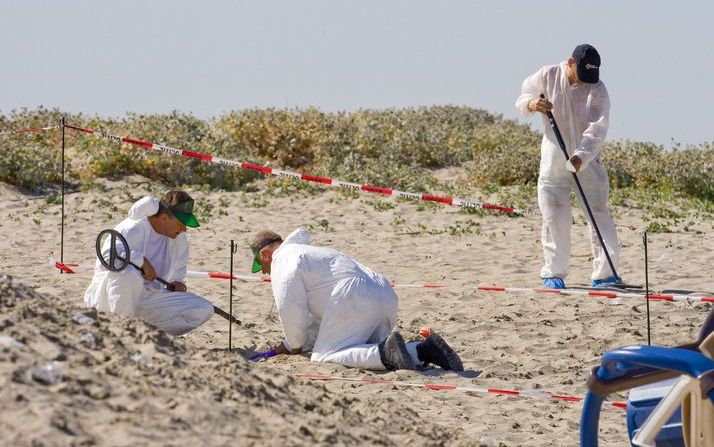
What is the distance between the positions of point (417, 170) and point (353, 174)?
1585mm

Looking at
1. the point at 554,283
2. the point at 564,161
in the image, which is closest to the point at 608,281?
the point at 554,283

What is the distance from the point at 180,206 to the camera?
28.2 feet

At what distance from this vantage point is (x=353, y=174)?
674 inches

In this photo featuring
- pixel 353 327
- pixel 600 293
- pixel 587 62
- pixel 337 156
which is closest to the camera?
pixel 353 327

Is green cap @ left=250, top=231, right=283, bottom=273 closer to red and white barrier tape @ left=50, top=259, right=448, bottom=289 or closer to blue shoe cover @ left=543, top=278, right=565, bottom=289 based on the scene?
red and white barrier tape @ left=50, top=259, right=448, bottom=289

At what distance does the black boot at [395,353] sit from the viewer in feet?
25.5

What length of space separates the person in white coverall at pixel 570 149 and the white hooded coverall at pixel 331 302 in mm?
2869

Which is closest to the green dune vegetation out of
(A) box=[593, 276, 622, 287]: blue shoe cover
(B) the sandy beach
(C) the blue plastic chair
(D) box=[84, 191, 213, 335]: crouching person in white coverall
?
(B) the sandy beach

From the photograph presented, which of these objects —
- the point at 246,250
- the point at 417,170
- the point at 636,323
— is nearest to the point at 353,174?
the point at 417,170

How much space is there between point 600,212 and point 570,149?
0.61 m

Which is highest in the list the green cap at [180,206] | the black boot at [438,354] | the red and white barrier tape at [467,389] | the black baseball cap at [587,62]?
the black baseball cap at [587,62]

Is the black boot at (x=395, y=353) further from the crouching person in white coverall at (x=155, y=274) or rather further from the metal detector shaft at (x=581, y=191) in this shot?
the metal detector shaft at (x=581, y=191)

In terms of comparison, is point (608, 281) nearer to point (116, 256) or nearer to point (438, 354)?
point (438, 354)

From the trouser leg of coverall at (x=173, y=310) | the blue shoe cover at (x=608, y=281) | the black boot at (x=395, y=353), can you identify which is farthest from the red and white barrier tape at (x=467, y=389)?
the blue shoe cover at (x=608, y=281)
